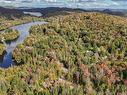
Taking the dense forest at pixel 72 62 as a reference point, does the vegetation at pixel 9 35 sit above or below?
below

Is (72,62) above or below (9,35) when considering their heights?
above

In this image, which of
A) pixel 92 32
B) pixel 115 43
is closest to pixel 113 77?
pixel 115 43

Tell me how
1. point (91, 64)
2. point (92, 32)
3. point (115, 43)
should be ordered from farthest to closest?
1. point (92, 32)
2. point (115, 43)
3. point (91, 64)

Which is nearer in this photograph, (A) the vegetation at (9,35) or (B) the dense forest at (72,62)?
(B) the dense forest at (72,62)

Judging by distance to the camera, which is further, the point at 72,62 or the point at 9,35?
the point at 9,35

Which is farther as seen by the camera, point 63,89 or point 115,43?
point 115,43

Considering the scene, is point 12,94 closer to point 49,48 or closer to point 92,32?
point 49,48

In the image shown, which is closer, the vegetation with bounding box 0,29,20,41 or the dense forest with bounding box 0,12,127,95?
the dense forest with bounding box 0,12,127,95

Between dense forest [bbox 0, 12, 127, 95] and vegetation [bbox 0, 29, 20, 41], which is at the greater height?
dense forest [bbox 0, 12, 127, 95]
